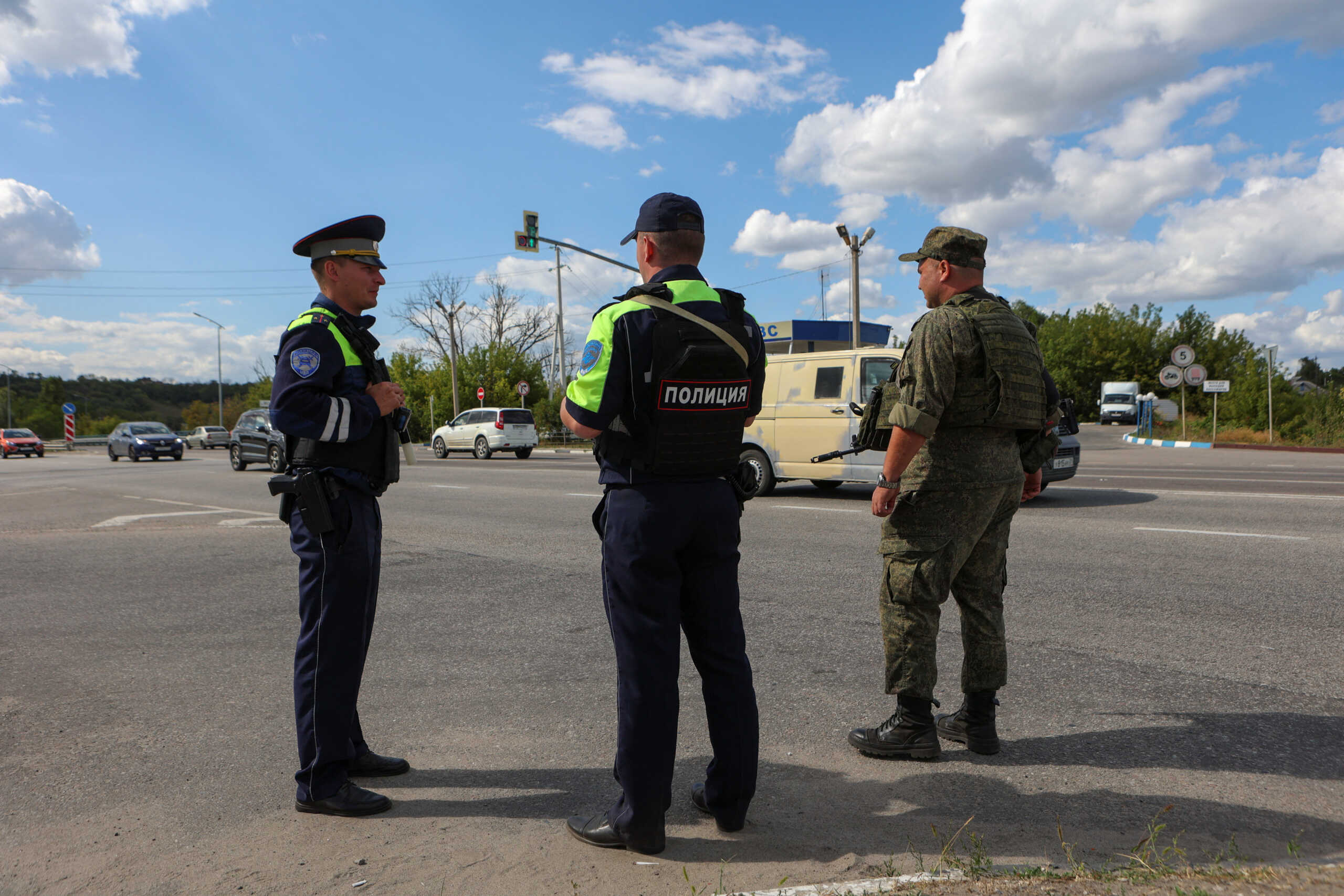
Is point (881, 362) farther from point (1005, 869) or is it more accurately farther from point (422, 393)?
point (422, 393)

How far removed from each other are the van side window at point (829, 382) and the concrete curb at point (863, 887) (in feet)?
32.7

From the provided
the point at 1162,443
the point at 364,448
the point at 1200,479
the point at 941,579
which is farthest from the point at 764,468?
the point at 1162,443

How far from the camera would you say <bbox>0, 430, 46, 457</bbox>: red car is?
148 feet

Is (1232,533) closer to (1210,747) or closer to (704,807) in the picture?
(1210,747)

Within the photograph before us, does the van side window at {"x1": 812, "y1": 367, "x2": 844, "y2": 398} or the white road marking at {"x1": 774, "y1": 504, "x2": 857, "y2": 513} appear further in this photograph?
the van side window at {"x1": 812, "y1": 367, "x2": 844, "y2": 398}

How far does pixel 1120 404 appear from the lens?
53.3 m

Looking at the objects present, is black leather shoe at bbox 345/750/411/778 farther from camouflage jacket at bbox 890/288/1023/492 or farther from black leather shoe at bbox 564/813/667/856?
camouflage jacket at bbox 890/288/1023/492

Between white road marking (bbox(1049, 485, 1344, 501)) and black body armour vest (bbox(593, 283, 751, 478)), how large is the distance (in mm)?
11331

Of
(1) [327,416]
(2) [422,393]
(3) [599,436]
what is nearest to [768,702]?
(3) [599,436]

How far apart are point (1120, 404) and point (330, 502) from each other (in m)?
57.4

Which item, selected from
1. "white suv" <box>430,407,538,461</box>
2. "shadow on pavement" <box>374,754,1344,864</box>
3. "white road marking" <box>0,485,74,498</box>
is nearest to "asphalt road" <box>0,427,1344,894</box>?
"shadow on pavement" <box>374,754,1344,864</box>

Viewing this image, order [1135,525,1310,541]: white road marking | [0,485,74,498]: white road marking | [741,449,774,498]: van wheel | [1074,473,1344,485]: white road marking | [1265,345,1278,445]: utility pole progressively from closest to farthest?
1. [1135,525,1310,541]: white road marking
2. [741,449,774,498]: van wheel
3. [1074,473,1344,485]: white road marking
4. [0,485,74,498]: white road marking
5. [1265,345,1278,445]: utility pole

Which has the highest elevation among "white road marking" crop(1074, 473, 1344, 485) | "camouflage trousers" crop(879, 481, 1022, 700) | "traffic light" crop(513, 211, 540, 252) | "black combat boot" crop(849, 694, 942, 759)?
"traffic light" crop(513, 211, 540, 252)

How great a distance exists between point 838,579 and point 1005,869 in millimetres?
4398
